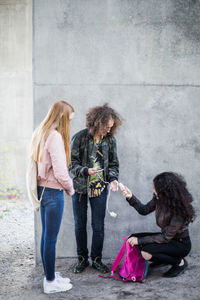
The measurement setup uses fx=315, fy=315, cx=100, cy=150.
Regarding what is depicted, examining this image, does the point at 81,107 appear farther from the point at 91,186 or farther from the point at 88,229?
the point at 88,229

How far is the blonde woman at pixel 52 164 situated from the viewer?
275 cm

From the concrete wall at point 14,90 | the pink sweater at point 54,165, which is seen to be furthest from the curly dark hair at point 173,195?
the concrete wall at point 14,90

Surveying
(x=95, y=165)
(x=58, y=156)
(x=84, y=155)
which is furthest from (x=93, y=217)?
(x=58, y=156)

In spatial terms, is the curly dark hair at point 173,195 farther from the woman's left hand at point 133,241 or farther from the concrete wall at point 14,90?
the concrete wall at point 14,90

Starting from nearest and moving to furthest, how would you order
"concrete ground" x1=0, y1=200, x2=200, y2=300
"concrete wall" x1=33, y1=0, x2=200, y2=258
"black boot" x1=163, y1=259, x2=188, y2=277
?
"concrete ground" x1=0, y1=200, x2=200, y2=300, "black boot" x1=163, y1=259, x2=188, y2=277, "concrete wall" x1=33, y1=0, x2=200, y2=258

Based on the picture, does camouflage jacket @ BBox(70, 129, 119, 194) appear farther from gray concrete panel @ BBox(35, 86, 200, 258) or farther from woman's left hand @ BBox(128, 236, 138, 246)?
woman's left hand @ BBox(128, 236, 138, 246)

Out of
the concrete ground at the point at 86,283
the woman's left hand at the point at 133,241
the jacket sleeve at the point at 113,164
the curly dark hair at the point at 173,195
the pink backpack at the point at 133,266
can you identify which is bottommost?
the concrete ground at the point at 86,283

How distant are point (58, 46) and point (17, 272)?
8.59ft

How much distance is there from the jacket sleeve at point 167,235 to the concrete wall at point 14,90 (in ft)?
14.6

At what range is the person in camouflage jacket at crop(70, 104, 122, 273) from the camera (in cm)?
328

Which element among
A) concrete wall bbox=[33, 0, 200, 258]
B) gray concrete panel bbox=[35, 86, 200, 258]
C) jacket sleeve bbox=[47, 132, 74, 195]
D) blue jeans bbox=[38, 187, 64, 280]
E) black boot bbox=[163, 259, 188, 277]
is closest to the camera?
jacket sleeve bbox=[47, 132, 74, 195]

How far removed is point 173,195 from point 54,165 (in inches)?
49.1

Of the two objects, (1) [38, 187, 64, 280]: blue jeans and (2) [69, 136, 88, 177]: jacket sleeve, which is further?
(2) [69, 136, 88, 177]: jacket sleeve

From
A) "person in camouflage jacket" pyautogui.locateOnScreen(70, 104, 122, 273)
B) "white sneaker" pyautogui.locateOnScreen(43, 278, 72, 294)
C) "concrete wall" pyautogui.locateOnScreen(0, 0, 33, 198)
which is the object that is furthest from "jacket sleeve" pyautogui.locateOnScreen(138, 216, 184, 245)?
"concrete wall" pyautogui.locateOnScreen(0, 0, 33, 198)
